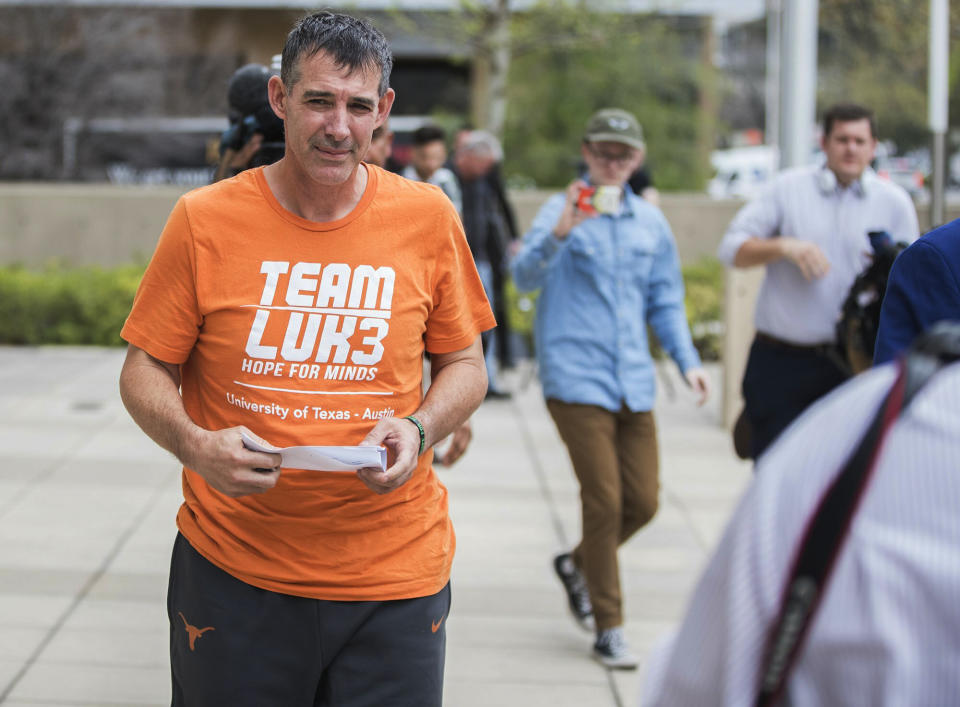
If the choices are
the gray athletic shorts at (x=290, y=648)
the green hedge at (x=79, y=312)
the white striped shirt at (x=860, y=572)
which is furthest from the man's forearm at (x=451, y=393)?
the green hedge at (x=79, y=312)

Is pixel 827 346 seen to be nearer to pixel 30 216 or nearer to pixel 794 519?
pixel 794 519

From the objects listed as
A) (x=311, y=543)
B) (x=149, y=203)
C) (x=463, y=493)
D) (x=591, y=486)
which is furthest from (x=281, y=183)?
(x=149, y=203)

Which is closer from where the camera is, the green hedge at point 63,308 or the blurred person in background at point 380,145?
the blurred person in background at point 380,145

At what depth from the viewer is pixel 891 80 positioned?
30.5 meters

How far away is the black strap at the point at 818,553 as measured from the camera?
43.8 inches

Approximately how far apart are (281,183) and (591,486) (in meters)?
2.40

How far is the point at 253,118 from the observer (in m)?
3.50

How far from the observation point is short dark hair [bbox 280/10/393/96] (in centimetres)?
242

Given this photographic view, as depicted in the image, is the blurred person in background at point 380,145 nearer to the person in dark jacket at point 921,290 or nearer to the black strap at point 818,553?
the person in dark jacket at point 921,290

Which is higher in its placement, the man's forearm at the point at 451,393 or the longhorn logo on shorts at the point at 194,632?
the man's forearm at the point at 451,393

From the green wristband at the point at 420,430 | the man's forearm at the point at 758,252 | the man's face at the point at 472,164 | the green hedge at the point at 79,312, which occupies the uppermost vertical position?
the green wristband at the point at 420,430

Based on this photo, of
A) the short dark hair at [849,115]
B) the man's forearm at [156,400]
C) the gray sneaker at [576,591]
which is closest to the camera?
the man's forearm at [156,400]

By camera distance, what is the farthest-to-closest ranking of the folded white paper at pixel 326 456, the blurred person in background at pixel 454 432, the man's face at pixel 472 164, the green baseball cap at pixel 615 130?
the man's face at pixel 472 164
the green baseball cap at pixel 615 130
the blurred person in background at pixel 454 432
the folded white paper at pixel 326 456

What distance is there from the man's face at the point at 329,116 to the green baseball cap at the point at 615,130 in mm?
2404
